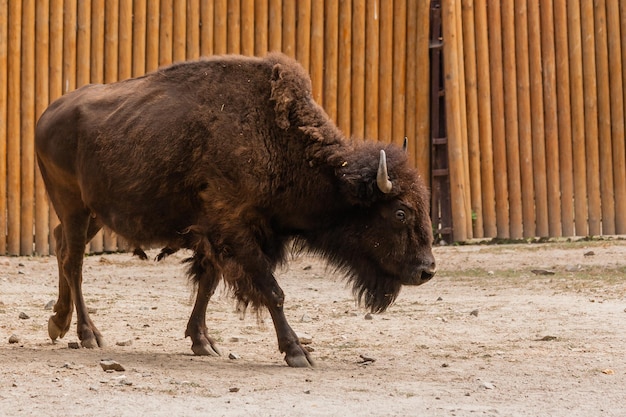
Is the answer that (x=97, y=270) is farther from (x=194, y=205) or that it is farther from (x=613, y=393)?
(x=613, y=393)

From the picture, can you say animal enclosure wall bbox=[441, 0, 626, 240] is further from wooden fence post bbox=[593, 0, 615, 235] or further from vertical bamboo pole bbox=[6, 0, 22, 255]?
vertical bamboo pole bbox=[6, 0, 22, 255]

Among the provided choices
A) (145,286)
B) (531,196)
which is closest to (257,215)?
(145,286)

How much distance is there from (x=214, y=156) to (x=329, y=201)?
764mm

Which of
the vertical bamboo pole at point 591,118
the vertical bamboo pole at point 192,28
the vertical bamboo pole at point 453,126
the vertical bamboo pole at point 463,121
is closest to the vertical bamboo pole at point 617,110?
the vertical bamboo pole at point 591,118

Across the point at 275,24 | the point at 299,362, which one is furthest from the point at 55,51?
the point at 299,362

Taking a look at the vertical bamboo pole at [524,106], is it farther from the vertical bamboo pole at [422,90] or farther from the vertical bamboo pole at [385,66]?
the vertical bamboo pole at [385,66]

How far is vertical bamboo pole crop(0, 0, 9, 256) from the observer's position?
12266 mm

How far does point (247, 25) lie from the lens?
13.2 meters

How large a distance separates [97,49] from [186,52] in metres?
1.01

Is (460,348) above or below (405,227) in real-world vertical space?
below

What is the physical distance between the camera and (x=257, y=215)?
709 cm

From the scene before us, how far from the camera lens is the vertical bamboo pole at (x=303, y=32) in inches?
524

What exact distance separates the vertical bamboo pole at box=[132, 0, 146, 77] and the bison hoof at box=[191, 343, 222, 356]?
5936 millimetres

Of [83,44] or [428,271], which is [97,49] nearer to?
[83,44]
